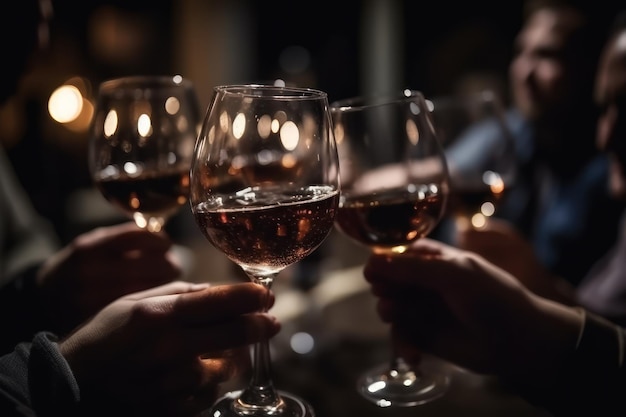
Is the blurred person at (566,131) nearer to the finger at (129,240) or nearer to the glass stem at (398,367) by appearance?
the glass stem at (398,367)

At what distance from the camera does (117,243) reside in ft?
3.89

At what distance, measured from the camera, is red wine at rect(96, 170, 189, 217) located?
1094 millimetres

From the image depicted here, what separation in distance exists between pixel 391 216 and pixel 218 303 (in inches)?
13.5

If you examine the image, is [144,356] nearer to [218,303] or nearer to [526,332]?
[218,303]

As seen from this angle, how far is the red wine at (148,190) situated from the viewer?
43.1 inches

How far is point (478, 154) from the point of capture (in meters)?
1.46

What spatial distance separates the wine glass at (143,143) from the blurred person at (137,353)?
0.39m

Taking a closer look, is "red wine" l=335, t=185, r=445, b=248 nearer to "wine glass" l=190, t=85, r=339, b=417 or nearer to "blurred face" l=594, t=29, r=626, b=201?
"wine glass" l=190, t=85, r=339, b=417

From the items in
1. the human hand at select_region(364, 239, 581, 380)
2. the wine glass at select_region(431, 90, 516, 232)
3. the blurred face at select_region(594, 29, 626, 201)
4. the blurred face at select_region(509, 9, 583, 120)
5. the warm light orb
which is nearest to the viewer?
the human hand at select_region(364, 239, 581, 380)

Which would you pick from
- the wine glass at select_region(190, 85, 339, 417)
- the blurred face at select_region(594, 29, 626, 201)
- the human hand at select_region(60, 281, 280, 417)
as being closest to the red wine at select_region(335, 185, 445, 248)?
the wine glass at select_region(190, 85, 339, 417)

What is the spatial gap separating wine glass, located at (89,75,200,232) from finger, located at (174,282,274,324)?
1.40 feet

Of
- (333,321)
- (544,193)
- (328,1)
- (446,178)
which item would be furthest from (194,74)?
(446,178)

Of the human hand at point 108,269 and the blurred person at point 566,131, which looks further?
the blurred person at point 566,131

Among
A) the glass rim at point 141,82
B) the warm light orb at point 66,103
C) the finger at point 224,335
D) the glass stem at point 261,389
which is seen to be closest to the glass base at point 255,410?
the glass stem at point 261,389
